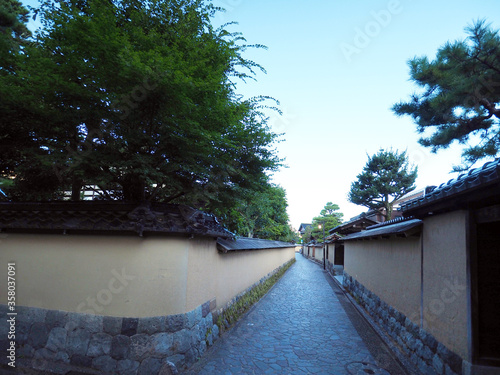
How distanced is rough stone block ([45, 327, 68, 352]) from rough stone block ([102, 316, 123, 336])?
38.3 inches

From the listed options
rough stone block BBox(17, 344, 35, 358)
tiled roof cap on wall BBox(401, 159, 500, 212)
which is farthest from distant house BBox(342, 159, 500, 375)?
rough stone block BBox(17, 344, 35, 358)

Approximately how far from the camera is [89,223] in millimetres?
5312

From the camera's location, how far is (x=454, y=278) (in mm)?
4629

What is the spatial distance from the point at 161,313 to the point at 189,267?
1.02 m

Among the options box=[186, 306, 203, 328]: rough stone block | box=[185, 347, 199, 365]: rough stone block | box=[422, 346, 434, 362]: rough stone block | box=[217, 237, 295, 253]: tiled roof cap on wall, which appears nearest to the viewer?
box=[422, 346, 434, 362]: rough stone block

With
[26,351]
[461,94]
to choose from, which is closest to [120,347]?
[26,351]

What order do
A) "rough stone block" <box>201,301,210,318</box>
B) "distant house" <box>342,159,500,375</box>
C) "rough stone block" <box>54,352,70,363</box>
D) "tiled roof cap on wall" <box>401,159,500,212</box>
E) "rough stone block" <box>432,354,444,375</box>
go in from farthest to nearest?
"rough stone block" <box>201,301,210,318</box>
"rough stone block" <box>54,352,70,363</box>
"rough stone block" <box>432,354,444,375</box>
"distant house" <box>342,159,500,375</box>
"tiled roof cap on wall" <box>401,159,500,212</box>

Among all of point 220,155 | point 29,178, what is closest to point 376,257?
point 220,155

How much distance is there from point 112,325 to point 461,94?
10.7 meters

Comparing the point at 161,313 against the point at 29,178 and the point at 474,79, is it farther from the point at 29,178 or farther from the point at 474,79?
the point at 474,79

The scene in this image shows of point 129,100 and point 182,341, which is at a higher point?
point 129,100

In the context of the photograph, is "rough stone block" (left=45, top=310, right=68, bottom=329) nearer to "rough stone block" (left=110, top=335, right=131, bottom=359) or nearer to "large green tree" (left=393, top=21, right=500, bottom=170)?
"rough stone block" (left=110, top=335, right=131, bottom=359)

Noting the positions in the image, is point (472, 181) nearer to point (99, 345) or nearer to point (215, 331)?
point (215, 331)

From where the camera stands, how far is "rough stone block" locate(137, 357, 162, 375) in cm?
498
